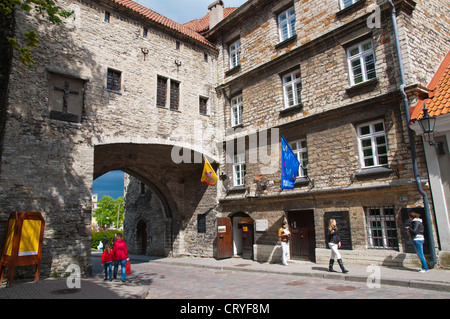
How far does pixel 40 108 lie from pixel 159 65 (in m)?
5.89

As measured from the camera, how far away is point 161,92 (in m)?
15.1

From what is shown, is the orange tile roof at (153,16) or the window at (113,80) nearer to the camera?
the window at (113,80)

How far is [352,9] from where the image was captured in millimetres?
11852

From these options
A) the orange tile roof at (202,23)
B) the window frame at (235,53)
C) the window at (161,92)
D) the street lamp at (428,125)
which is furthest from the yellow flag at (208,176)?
the orange tile roof at (202,23)

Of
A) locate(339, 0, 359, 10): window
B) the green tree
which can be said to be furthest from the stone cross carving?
→ the green tree

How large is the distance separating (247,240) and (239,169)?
3556 millimetres

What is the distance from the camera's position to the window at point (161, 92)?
14968 millimetres

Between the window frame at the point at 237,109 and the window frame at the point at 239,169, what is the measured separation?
1725 millimetres

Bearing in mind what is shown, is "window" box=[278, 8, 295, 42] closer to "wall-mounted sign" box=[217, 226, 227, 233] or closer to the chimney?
the chimney

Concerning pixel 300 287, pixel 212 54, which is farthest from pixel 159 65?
pixel 300 287

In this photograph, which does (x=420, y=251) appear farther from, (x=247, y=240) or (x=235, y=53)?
(x=235, y=53)

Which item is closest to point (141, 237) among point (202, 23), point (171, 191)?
point (171, 191)

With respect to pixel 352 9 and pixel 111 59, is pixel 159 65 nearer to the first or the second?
pixel 111 59

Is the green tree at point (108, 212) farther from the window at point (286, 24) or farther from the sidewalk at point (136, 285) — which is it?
the sidewalk at point (136, 285)
